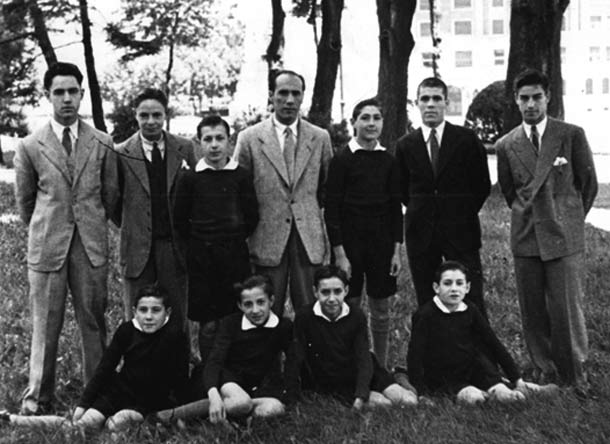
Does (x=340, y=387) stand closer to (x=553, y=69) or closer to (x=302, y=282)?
(x=302, y=282)

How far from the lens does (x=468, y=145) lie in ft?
20.4

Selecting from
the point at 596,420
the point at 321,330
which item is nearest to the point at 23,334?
the point at 321,330

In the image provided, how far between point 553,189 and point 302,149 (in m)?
1.79

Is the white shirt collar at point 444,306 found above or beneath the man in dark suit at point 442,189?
beneath

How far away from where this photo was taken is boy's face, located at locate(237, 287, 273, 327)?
5.66 meters

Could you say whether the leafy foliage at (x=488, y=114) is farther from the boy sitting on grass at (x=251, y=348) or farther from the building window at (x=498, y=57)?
the building window at (x=498, y=57)

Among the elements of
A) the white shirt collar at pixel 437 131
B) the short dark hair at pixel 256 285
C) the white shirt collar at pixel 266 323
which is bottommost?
the white shirt collar at pixel 266 323

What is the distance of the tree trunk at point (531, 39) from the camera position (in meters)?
13.5

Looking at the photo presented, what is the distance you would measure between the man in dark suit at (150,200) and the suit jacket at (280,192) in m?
0.51

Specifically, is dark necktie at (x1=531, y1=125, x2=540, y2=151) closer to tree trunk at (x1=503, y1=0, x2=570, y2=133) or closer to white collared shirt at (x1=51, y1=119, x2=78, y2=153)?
white collared shirt at (x1=51, y1=119, x2=78, y2=153)

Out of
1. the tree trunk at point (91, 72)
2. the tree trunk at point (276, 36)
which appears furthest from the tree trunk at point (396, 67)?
the tree trunk at point (91, 72)

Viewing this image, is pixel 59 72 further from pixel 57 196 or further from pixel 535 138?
pixel 535 138

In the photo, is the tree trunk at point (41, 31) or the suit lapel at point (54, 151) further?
the tree trunk at point (41, 31)

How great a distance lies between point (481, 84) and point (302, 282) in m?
63.1
